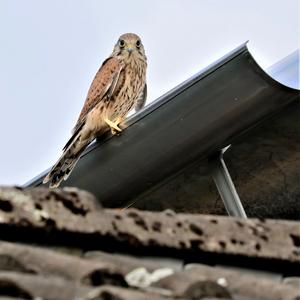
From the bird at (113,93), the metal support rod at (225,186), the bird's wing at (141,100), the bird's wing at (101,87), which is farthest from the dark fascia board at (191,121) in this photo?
the bird's wing at (141,100)

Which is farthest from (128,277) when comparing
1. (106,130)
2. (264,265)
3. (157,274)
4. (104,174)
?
(106,130)

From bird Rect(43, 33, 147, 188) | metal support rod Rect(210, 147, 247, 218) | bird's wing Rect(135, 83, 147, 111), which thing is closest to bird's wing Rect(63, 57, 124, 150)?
bird Rect(43, 33, 147, 188)

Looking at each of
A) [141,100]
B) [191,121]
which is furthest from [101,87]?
[191,121]

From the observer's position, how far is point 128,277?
179 cm

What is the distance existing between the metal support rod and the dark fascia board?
176 mm

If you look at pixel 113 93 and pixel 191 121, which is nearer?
pixel 191 121

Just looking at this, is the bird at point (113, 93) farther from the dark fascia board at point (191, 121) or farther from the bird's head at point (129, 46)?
the dark fascia board at point (191, 121)

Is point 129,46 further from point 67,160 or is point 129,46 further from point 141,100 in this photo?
point 67,160

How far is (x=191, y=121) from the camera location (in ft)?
13.5

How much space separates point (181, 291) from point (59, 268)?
8.8 inches

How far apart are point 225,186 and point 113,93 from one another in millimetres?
3233

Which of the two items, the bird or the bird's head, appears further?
the bird's head

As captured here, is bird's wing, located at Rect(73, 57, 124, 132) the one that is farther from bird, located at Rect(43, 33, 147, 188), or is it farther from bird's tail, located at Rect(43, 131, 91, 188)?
bird's tail, located at Rect(43, 131, 91, 188)

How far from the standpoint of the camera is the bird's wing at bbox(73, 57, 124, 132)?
734cm
